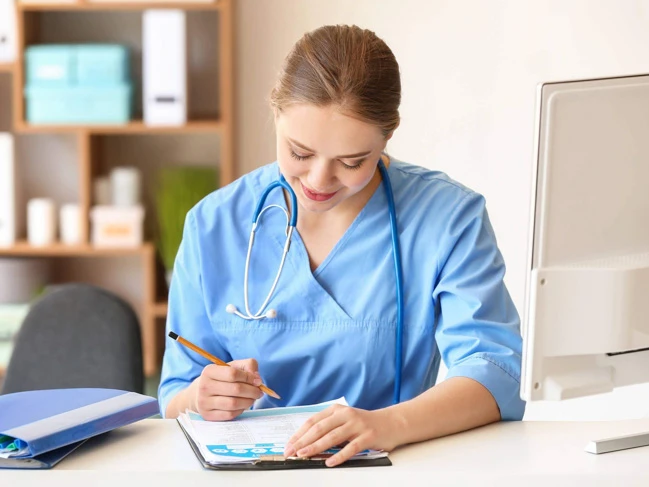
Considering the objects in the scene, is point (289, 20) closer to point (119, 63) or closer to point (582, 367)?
point (119, 63)

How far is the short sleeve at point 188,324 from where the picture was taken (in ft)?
5.49

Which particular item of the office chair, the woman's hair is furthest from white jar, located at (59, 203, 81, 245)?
the woman's hair

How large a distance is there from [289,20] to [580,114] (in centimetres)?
233

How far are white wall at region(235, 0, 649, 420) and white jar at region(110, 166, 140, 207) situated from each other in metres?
0.59

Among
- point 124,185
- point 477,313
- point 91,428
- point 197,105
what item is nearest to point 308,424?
point 91,428

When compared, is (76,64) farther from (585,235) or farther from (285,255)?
(585,235)

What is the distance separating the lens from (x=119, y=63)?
3.16 meters

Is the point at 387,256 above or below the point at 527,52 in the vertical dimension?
below

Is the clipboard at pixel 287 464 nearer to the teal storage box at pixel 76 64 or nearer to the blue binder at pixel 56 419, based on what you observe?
the blue binder at pixel 56 419

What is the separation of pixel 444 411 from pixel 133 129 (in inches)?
82.9

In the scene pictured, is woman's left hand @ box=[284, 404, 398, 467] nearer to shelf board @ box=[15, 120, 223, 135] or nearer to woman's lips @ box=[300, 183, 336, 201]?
woman's lips @ box=[300, 183, 336, 201]

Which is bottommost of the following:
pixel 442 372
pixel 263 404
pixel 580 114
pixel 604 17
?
pixel 442 372

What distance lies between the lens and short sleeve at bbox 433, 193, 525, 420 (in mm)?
1474

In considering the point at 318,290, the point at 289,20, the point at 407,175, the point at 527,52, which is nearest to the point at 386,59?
the point at 407,175
